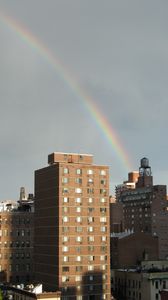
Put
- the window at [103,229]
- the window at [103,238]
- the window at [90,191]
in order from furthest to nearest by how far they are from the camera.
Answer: the window at [90,191] → the window at [103,229] → the window at [103,238]

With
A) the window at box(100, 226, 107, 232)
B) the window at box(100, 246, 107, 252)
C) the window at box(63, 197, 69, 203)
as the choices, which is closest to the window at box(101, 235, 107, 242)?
the window at box(100, 226, 107, 232)

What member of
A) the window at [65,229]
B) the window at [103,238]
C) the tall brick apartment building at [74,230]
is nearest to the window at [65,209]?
the tall brick apartment building at [74,230]

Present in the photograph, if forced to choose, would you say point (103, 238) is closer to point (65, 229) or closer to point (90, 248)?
point (90, 248)

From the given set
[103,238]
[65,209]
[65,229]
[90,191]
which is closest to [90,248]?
[103,238]

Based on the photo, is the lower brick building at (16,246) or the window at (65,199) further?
the lower brick building at (16,246)

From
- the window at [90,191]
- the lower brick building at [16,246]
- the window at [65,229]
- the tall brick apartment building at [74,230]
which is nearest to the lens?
the tall brick apartment building at [74,230]

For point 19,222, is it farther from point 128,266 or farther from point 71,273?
point 71,273

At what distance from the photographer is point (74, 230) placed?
112m

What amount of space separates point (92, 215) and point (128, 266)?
55172 millimetres

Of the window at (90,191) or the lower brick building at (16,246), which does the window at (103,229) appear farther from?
the lower brick building at (16,246)

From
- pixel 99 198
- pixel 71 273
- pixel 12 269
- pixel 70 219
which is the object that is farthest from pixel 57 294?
pixel 12 269

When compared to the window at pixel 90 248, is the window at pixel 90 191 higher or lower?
higher

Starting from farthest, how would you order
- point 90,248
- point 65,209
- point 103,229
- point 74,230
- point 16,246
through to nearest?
point 16,246
point 103,229
point 90,248
point 65,209
point 74,230

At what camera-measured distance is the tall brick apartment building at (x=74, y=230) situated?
10956 centimetres
